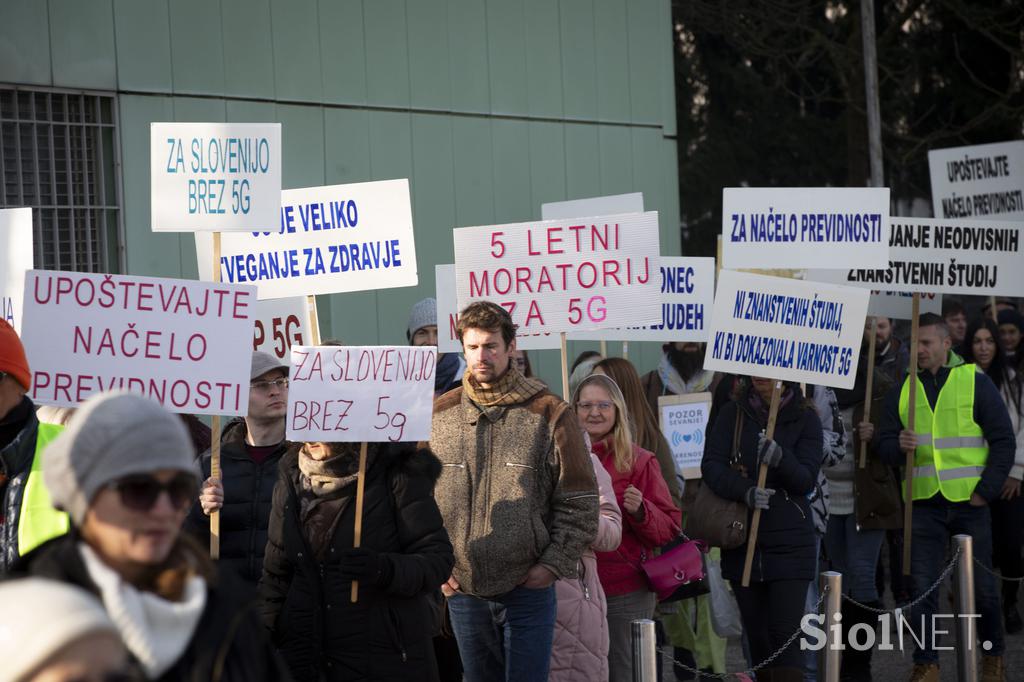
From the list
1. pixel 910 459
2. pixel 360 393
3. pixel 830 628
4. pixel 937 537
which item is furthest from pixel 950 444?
pixel 360 393

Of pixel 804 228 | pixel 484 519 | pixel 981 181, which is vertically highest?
pixel 981 181

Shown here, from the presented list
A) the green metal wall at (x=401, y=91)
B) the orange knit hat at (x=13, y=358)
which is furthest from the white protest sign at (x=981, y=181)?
the orange knit hat at (x=13, y=358)

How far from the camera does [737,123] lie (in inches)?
1120

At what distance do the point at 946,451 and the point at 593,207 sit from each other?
2.86 meters

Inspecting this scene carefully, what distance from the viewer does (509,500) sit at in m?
5.99

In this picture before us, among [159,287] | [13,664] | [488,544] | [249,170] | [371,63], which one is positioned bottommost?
[488,544]

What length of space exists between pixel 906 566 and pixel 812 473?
178cm

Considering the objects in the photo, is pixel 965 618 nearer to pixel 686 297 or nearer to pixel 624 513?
pixel 624 513

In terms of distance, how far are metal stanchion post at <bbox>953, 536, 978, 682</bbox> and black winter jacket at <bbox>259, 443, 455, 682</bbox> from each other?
3307 millimetres

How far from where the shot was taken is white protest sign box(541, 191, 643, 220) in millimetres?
10250

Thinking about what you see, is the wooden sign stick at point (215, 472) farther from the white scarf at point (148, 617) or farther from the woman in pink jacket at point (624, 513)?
the white scarf at point (148, 617)

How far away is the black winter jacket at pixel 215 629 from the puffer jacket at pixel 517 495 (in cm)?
292

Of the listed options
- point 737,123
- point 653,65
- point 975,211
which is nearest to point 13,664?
point 975,211

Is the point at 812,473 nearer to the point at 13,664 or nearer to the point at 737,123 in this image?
the point at 13,664
